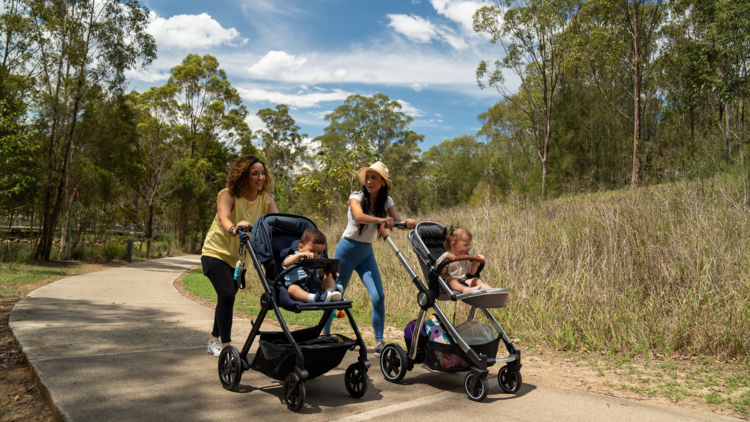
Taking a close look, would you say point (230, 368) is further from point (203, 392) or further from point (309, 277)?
point (309, 277)

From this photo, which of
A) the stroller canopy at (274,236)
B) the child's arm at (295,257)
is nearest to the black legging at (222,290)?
the stroller canopy at (274,236)

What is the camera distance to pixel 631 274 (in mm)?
5715

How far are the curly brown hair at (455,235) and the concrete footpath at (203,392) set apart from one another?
121 cm

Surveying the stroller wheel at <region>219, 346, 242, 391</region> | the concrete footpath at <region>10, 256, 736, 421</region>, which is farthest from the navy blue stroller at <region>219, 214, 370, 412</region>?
the concrete footpath at <region>10, 256, 736, 421</region>

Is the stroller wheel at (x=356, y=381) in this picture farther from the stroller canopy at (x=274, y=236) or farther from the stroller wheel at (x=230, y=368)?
the stroller canopy at (x=274, y=236)

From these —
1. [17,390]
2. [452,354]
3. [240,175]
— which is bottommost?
[17,390]

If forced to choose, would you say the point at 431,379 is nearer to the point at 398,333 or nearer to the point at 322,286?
the point at 322,286

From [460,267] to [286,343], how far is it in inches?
61.8

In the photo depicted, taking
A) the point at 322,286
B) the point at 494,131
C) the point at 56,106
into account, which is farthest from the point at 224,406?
the point at 494,131

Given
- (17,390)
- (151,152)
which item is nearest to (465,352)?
(17,390)

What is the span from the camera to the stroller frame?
3.33 m

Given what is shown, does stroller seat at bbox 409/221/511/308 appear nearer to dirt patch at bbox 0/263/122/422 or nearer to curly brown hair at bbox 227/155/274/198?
→ curly brown hair at bbox 227/155/274/198

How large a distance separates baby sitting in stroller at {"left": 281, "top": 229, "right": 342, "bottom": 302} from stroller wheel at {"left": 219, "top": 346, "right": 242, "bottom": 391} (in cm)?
60

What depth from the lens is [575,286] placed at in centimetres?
566
